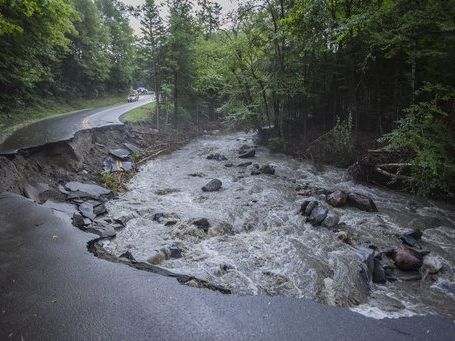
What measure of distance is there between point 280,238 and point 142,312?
4331mm

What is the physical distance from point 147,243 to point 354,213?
6084 mm

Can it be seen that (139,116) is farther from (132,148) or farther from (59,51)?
(59,51)

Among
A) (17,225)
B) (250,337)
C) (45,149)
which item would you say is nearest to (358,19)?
(250,337)

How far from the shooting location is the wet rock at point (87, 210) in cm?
845

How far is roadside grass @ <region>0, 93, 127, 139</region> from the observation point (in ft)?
59.2

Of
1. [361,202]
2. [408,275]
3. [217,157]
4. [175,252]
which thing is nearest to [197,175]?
[217,157]

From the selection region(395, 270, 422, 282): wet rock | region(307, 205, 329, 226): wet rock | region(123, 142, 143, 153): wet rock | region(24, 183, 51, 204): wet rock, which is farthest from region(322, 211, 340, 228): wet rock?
region(123, 142, 143, 153): wet rock

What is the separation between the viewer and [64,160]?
1291 cm

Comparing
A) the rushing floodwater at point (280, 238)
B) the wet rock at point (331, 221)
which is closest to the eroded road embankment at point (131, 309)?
the rushing floodwater at point (280, 238)

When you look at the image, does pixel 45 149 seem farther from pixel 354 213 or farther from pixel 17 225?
pixel 354 213

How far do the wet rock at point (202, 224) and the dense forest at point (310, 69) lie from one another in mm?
6227

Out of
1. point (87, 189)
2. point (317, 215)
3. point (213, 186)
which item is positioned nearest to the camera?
point (317, 215)

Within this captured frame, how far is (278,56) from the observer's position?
63.7 feet

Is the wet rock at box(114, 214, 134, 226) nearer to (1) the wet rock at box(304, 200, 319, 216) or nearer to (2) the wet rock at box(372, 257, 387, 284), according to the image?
(1) the wet rock at box(304, 200, 319, 216)
